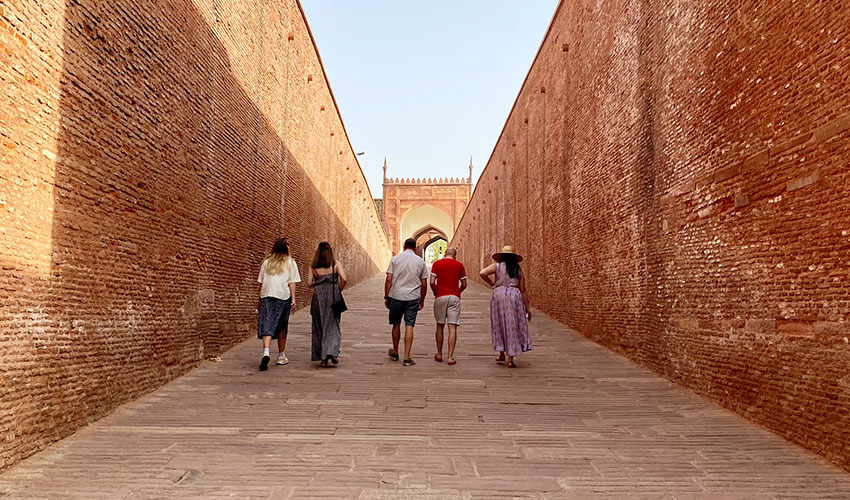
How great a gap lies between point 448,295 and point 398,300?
579 mm

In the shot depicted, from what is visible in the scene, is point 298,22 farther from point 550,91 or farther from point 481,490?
point 481,490

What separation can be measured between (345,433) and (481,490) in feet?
3.95

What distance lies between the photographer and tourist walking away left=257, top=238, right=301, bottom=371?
18.8 feet

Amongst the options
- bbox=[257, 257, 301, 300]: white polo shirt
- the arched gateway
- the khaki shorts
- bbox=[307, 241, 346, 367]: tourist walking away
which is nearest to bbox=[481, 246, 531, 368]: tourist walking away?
the khaki shorts

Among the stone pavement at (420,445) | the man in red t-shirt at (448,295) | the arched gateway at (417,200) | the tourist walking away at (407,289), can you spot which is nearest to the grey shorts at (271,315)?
the stone pavement at (420,445)

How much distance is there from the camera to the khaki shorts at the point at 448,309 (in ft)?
19.8

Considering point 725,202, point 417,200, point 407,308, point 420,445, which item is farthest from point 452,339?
point 417,200

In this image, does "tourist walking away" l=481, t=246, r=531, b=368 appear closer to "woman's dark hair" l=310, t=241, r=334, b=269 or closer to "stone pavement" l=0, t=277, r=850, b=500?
"stone pavement" l=0, t=277, r=850, b=500

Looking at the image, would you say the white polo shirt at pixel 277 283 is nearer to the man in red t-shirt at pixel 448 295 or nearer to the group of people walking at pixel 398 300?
the group of people walking at pixel 398 300

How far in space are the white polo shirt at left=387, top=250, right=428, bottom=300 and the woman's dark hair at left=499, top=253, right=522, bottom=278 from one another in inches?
38.0

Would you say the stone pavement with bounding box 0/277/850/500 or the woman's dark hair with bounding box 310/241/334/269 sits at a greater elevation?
the woman's dark hair with bounding box 310/241/334/269

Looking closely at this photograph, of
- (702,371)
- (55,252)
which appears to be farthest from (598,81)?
(55,252)

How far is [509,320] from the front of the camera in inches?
234

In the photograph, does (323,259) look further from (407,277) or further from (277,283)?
(407,277)
